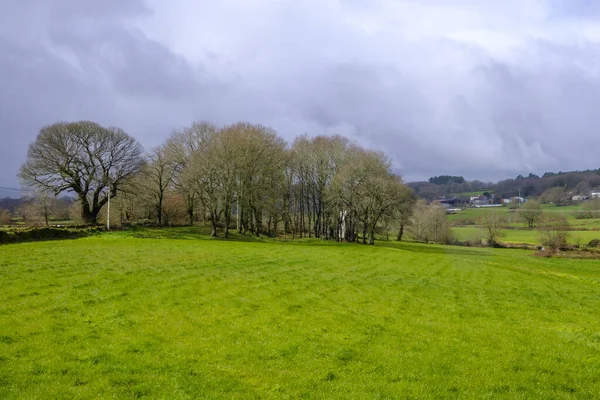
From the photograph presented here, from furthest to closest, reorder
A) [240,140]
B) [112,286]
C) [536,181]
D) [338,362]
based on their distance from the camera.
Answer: [536,181], [240,140], [112,286], [338,362]

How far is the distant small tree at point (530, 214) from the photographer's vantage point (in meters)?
98.8

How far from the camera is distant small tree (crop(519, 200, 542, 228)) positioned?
9881 cm

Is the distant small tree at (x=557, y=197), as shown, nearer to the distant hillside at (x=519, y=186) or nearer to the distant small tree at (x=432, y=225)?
the distant hillside at (x=519, y=186)

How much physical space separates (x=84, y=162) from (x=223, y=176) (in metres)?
22.2

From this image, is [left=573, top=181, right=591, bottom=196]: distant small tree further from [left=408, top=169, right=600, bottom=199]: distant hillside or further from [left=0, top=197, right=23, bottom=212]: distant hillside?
[left=0, top=197, right=23, bottom=212]: distant hillside

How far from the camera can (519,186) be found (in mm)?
164500

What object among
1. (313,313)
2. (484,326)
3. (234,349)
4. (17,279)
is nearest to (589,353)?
(484,326)

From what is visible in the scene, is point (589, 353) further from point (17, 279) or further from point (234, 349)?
point (17, 279)

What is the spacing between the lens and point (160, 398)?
7.06m

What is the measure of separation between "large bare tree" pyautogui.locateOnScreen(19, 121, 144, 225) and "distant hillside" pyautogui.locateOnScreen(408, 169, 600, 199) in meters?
89.6

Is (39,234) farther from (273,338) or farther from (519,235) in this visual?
(519,235)

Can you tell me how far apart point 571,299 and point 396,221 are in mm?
44496

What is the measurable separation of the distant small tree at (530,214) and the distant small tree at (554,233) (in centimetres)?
2820

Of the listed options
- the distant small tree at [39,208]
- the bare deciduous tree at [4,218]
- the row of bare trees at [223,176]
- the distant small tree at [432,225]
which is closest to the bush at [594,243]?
the distant small tree at [432,225]
